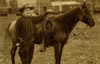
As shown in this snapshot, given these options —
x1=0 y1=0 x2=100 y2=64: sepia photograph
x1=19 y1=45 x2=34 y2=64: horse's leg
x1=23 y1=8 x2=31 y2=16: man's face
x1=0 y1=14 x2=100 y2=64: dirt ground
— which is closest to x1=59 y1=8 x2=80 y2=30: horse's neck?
x1=0 y1=0 x2=100 y2=64: sepia photograph

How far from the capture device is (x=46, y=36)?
3.95 meters

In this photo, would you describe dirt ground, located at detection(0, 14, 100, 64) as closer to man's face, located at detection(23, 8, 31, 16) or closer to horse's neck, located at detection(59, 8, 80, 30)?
man's face, located at detection(23, 8, 31, 16)

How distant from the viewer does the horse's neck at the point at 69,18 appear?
3885 mm

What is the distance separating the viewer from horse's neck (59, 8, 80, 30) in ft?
12.7

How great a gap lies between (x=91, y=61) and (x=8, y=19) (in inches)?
130

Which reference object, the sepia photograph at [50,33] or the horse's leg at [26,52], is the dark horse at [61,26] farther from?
the horse's leg at [26,52]

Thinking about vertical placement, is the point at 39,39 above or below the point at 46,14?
below

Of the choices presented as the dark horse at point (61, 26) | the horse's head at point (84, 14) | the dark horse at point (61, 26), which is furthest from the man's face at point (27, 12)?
the horse's head at point (84, 14)

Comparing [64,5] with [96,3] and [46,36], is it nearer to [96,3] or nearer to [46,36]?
[96,3]

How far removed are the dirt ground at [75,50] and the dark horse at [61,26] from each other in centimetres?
209

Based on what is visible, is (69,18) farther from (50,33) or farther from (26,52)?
(26,52)

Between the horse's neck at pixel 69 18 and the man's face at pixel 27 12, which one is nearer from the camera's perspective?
the horse's neck at pixel 69 18

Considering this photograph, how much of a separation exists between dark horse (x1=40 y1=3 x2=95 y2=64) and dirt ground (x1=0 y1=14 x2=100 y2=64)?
209 centimetres

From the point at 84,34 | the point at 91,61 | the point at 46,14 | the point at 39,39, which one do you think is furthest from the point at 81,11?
the point at 84,34
